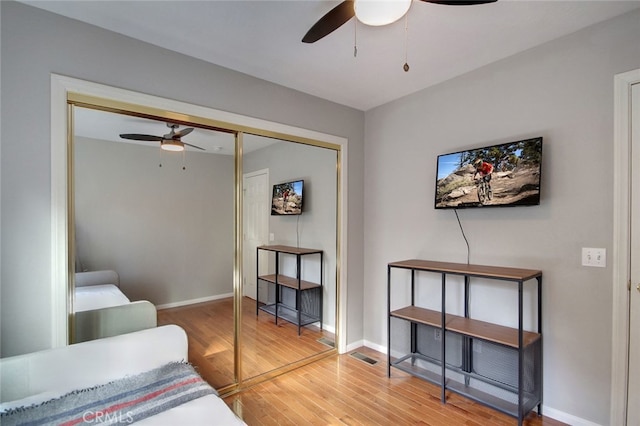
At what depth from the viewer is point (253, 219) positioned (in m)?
2.63

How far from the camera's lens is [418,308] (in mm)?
2771

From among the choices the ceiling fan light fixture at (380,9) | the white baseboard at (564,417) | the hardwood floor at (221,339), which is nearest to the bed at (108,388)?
the hardwood floor at (221,339)

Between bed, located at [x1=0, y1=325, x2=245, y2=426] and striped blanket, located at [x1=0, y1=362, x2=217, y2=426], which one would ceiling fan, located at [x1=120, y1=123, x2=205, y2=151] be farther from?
striped blanket, located at [x1=0, y1=362, x2=217, y2=426]

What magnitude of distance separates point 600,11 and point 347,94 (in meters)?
1.79

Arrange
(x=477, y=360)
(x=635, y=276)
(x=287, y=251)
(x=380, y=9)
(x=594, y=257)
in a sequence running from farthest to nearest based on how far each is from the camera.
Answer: (x=287, y=251) < (x=477, y=360) < (x=594, y=257) < (x=635, y=276) < (x=380, y=9)

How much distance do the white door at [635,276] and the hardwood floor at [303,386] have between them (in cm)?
45

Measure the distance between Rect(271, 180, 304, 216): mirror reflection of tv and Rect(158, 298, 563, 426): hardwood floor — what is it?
2.83 ft

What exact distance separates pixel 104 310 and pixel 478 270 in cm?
250

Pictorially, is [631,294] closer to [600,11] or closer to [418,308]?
[418,308]

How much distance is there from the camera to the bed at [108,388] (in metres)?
1.31

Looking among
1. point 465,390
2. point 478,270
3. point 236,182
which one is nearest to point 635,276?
point 478,270

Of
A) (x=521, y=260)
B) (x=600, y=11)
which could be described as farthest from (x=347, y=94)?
(x=521, y=260)

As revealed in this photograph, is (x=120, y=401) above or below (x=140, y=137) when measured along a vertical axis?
below

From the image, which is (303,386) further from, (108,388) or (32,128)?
(32,128)
